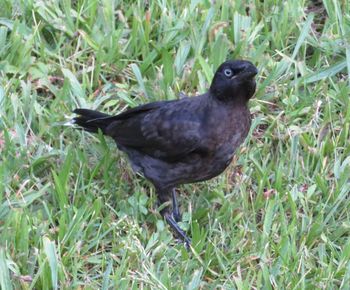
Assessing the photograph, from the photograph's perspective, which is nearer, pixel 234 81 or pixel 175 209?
pixel 234 81

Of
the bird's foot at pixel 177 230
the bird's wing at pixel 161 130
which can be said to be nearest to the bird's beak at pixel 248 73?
the bird's wing at pixel 161 130

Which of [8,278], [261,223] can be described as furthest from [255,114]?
[8,278]

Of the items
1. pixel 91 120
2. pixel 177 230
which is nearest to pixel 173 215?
pixel 177 230

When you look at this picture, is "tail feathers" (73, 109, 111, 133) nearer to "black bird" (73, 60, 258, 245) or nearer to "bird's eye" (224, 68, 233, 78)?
Answer: "black bird" (73, 60, 258, 245)

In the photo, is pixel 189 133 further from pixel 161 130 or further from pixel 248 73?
pixel 248 73

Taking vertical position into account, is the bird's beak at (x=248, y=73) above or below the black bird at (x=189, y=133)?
above

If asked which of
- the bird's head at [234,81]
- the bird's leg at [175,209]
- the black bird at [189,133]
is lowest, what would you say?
the bird's leg at [175,209]

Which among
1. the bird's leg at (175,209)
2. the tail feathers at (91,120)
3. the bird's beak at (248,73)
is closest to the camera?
the bird's beak at (248,73)

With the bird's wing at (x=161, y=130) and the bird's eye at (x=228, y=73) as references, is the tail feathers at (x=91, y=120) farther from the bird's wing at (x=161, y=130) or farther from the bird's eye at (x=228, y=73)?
the bird's eye at (x=228, y=73)

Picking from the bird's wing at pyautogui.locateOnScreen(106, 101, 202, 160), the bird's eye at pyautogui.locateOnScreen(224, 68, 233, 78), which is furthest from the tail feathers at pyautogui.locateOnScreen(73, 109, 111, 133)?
the bird's eye at pyautogui.locateOnScreen(224, 68, 233, 78)
